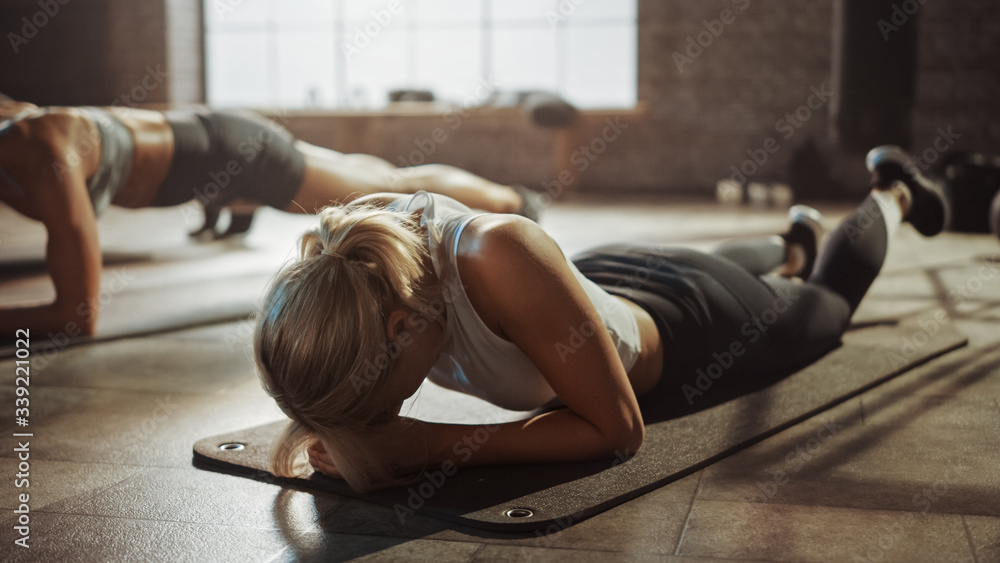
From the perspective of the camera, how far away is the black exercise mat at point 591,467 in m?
1.24

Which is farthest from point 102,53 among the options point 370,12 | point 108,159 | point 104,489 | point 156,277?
point 104,489

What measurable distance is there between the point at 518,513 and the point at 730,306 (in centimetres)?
73

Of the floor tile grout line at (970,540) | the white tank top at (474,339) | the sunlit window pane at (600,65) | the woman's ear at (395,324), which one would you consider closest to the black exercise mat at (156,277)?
the white tank top at (474,339)

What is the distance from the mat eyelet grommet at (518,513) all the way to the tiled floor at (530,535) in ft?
0.17

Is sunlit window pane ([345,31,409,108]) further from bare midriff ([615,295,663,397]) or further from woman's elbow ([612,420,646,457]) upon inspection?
woman's elbow ([612,420,646,457])

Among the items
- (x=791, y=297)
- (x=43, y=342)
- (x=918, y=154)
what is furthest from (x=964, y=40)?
(x=43, y=342)

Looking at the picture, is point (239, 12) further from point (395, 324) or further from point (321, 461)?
point (395, 324)

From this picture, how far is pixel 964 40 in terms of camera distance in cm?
696

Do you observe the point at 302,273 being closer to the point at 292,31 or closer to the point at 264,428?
the point at 264,428

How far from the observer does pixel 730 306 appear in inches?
69.6

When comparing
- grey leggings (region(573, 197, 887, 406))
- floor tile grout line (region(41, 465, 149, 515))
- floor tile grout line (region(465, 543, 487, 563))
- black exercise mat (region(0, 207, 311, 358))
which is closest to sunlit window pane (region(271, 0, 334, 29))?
black exercise mat (region(0, 207, 311, 358))

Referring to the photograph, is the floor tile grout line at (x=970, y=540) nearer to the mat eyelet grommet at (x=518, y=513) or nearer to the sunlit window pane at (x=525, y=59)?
the mat eyelet grommet at (x=518, y=513)

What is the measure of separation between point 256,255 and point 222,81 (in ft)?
15.6

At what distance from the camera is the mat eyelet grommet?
121 centimetres
